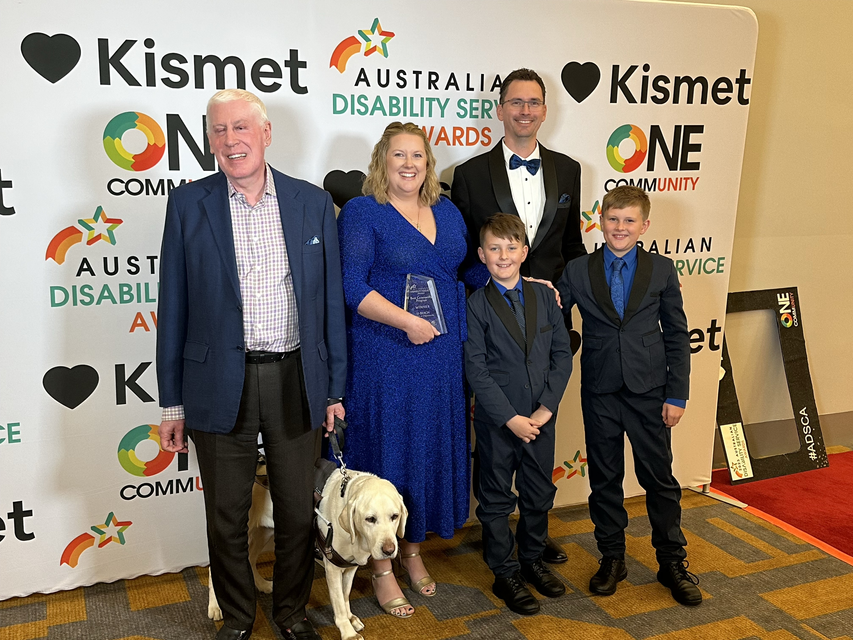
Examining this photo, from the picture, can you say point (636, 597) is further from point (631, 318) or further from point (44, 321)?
point (44, 321)

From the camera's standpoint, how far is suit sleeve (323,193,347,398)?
2.37m

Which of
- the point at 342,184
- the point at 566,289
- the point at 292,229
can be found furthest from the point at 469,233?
the point at 292,229

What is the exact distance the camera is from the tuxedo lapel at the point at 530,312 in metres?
2.64

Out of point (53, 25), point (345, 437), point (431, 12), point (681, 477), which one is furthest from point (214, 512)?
point (681, 477)

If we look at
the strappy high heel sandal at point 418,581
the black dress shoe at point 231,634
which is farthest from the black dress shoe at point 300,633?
the strappy high heel sandal at point 418,581

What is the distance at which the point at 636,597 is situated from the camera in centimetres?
282

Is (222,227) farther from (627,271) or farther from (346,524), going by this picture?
(627,271)

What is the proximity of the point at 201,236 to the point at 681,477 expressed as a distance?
2735 mm

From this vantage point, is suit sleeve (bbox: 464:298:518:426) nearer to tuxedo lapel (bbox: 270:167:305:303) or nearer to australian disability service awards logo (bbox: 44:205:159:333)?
tuxedo lapel (bbox: 270:167:305:303)

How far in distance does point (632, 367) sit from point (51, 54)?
225 cm

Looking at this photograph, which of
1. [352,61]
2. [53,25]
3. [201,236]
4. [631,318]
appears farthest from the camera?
[352,61]

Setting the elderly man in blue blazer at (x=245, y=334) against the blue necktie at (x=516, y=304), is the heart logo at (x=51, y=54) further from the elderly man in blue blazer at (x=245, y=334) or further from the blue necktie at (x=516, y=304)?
the blue necktie at (x=516, y=304)

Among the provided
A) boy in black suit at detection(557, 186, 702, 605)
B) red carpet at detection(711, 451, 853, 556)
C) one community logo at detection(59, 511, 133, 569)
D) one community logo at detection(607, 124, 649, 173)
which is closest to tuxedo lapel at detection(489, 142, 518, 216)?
boy in black suit at detection(557, 186, 702, 605)

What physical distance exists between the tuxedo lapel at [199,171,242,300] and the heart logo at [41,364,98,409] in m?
0.94
